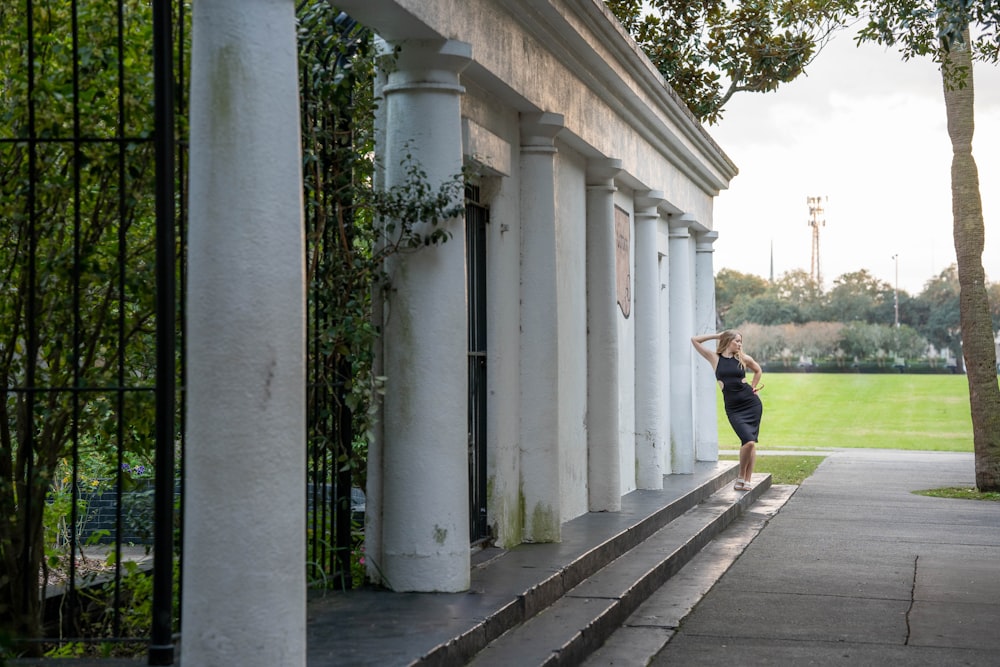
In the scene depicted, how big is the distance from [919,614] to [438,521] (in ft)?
11.1

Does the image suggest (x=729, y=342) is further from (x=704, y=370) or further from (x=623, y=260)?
(x=704, y=370)

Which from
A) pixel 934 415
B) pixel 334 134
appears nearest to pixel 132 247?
pixel 334 134

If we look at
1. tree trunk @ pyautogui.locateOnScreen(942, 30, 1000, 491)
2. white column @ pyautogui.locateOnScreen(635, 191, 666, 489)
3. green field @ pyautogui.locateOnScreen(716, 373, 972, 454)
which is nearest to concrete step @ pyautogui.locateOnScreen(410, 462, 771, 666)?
white column @ pyautogui.locateOnScreen(635, 191, 666, 489)

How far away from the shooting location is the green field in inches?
1457

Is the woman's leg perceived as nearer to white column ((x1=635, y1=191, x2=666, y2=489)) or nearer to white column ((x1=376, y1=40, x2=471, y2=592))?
white column ((x1=635, y1=191, x2=666, y2=489))

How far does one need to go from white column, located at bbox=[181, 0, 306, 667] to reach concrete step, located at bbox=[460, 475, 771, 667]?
1845 millimetres

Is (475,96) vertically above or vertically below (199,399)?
above

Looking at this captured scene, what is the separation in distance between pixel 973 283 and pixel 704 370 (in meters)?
3.66

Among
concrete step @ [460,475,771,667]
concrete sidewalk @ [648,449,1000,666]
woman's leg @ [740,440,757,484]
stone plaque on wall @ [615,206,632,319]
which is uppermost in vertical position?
stone plaque on wall @ [615,206,632,319]

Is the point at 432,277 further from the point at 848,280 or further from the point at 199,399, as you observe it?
the point at 848,280

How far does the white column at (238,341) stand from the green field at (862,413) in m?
24.0

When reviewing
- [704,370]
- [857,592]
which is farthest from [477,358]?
[704,370]

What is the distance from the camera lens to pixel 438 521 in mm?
7180

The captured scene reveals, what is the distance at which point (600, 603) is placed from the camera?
792 centimetres
